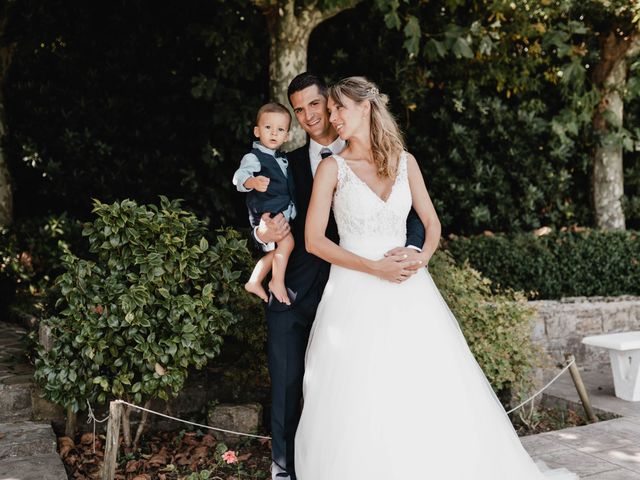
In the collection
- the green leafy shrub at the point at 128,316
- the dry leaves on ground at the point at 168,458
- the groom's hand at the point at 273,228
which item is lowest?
the dry leaves on ground at the point at 168,458

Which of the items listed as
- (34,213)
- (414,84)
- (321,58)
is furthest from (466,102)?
(34,213)

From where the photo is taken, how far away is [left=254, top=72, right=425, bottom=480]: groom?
3559mm

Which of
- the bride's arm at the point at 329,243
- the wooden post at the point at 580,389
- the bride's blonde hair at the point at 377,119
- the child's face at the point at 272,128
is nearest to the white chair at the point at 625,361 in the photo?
the wooden post at the point at 580,389

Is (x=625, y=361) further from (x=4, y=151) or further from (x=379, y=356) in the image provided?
(x=4, y=151)

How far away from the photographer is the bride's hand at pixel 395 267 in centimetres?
329

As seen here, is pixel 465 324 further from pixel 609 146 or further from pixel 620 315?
pixel 609 146

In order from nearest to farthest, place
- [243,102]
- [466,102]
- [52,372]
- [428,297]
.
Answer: [428,297] < [52,372] < [243,102] < [466,102]

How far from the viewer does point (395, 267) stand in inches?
129

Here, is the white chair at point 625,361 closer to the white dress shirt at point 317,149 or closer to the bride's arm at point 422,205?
the bride's arm at point 422,205

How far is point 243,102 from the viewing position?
7.32 metres

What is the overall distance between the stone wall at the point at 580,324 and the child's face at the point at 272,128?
3.73m

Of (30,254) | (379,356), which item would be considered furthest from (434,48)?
(30,254)

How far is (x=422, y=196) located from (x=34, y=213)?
234 inches

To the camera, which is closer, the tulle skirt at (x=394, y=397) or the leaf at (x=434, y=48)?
the tulle skirt at (x=394, y=397)
